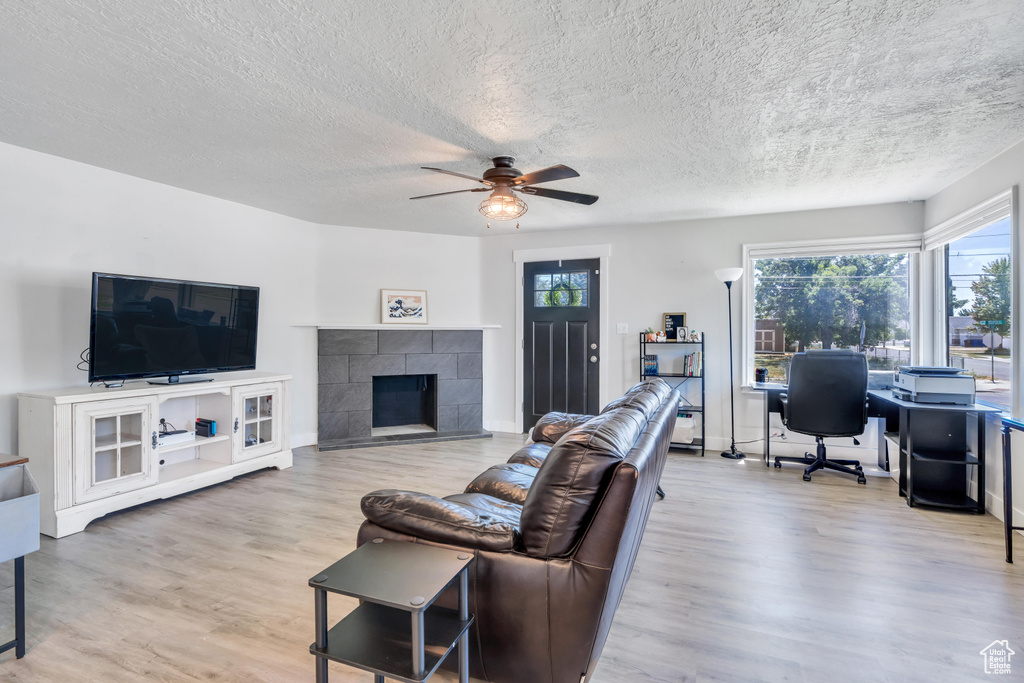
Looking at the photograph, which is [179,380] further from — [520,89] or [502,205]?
[520,89]

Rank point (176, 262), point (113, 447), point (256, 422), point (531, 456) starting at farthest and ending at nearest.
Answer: point (256, 422)
point (176, 262)
point (113, 447)
point (531, 456)

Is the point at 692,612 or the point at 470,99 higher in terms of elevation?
the point at 470,99

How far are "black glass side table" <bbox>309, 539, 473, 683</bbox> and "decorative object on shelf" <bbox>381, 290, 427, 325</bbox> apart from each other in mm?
4159

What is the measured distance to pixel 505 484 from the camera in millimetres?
2402

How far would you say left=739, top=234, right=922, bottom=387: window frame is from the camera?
430 centimetres

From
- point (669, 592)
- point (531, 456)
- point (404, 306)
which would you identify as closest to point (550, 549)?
point (669, 592)

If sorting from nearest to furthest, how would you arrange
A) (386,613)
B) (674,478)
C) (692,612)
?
(386,613) → (692,612) → (674,478)

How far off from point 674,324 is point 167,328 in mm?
4467

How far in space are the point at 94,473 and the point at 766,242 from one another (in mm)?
5663

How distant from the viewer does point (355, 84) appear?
227 cm

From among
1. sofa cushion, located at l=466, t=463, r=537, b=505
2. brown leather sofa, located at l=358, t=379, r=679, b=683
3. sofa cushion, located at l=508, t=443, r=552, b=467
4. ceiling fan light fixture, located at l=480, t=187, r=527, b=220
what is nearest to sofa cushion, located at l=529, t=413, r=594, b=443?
sofa cushion, located at l=508, t=443, r=552, b=467

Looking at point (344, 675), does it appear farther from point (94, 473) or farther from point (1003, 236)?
point (1003, 236)

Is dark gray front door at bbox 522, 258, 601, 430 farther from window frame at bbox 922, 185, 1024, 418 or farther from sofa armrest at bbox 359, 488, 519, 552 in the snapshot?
sofa armrest at bbox 359, 488, 519, 552

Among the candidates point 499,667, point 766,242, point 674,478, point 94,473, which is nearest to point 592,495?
point 499,667
